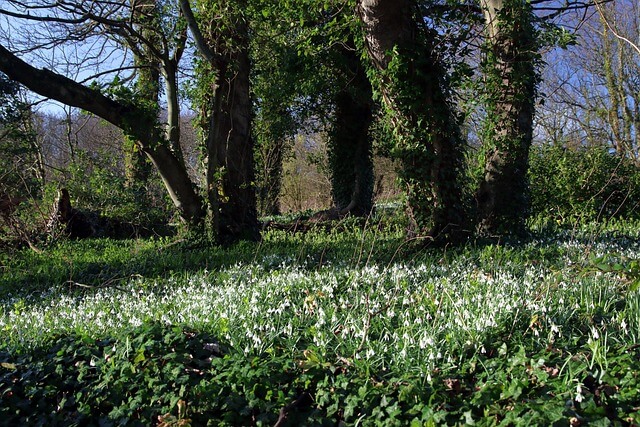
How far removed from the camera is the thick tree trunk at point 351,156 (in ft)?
47.8

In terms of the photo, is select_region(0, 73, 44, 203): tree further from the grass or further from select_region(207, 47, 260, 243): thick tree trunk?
the grass

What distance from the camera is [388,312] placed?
3879mm

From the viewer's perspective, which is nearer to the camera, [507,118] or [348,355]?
[348,355]

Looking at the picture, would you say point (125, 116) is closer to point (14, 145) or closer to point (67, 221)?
point (67, 221)

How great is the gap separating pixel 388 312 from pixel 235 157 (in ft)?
22.3

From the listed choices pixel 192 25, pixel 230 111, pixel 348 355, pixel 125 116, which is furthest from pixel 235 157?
pixel 348 355

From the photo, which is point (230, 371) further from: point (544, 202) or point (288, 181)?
point (288, 181)

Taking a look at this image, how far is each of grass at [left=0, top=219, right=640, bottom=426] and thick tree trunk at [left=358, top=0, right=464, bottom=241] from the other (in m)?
2.71

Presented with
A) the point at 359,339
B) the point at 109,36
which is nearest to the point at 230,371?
the point at 359,339

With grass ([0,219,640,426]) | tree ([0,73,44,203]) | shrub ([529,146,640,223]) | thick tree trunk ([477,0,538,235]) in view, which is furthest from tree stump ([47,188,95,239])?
shrub ([529,146,640,223])

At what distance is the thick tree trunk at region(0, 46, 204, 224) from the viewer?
7.69 meters

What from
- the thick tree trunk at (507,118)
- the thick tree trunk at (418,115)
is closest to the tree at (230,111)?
the thick tree trunk at (418,115)

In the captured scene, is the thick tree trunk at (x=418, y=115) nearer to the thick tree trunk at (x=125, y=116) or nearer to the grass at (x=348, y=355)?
the grass at (x=348, y=355)

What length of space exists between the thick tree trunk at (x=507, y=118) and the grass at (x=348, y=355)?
3706 millimetres
